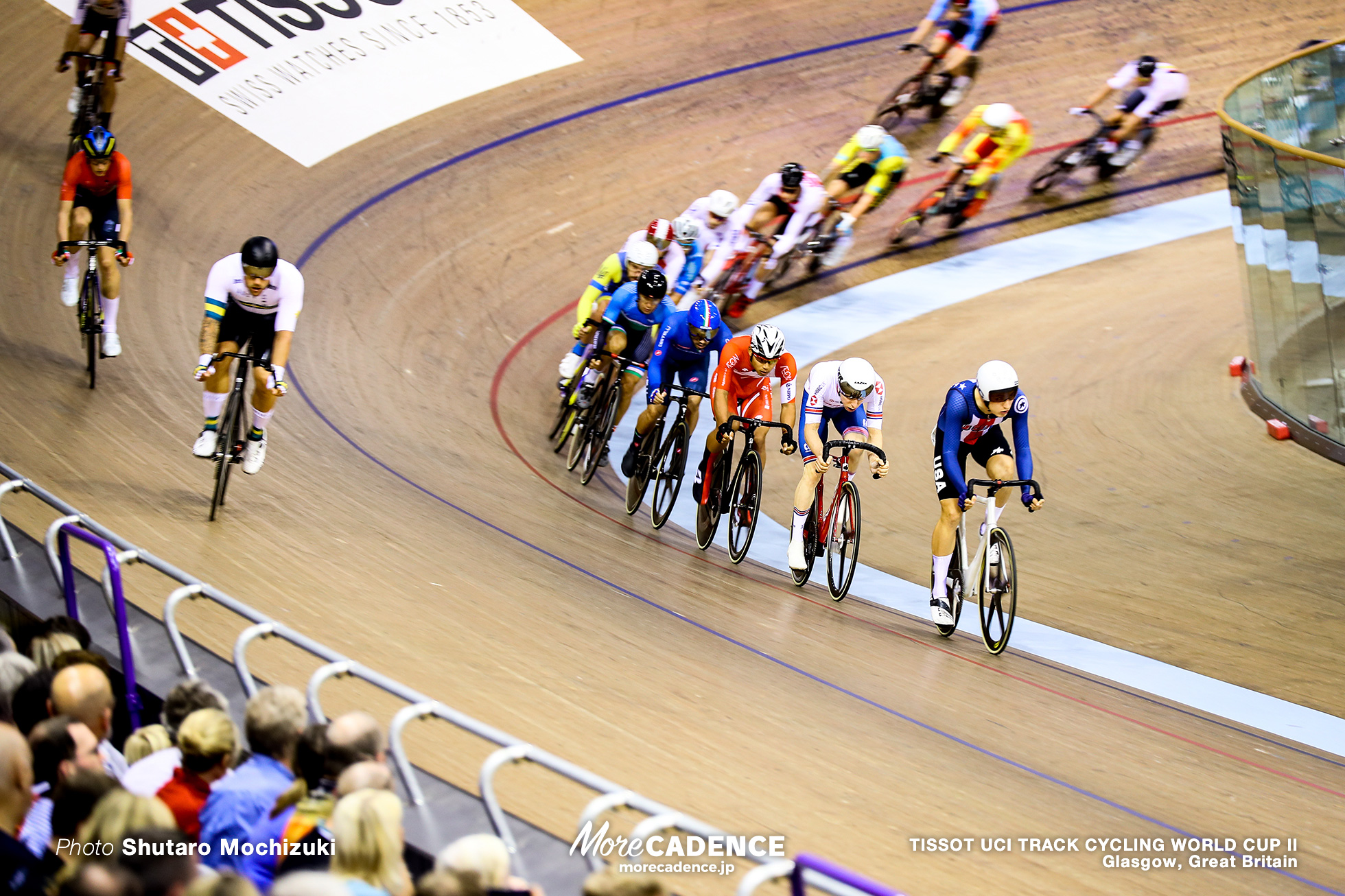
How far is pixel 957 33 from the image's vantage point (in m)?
12.9

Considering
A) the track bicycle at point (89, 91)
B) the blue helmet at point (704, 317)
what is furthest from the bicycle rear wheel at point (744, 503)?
the track bicycle at point (89, 91)

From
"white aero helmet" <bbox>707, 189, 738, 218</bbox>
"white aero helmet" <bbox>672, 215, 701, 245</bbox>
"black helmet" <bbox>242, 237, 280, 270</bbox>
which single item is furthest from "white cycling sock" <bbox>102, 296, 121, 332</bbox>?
"white aero helmet" <bbox>707, 189, 738, 218</bbox>

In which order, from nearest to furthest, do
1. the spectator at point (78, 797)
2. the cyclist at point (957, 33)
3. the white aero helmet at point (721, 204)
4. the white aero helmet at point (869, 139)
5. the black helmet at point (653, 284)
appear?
the spectator at point (78, 797) < the black helmet at point (653, 284) < the white aero helmet at point (721, 204) < the white aero helmet at point (869, 139) < the cyclist at point (957, 33)

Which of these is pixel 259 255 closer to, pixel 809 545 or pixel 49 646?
pixel 49 646

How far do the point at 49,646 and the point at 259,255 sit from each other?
2286 mm

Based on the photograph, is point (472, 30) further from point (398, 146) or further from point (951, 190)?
point (951, 190)

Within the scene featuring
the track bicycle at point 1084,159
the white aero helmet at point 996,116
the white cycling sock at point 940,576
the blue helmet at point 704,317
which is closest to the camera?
the white cycling sock at point 940,576

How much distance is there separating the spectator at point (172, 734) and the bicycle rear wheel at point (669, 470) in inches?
161

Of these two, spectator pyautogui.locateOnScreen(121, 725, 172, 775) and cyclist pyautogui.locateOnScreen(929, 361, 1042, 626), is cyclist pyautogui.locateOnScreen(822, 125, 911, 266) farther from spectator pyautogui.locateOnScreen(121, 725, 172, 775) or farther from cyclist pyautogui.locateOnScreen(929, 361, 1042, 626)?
spectator pyautogui.locateOnScreen(121, 725, 172, 775)

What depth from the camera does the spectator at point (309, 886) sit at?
83.5 inches

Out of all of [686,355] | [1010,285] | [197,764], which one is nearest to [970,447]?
[686,355]

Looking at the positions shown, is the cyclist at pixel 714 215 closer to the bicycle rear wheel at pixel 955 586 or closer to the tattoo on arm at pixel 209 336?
the bicycle rear wheel at pixel 955 586

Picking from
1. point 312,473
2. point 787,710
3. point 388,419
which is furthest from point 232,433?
point 787,710

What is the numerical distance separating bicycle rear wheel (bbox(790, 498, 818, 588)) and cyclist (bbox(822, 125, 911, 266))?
518cm
